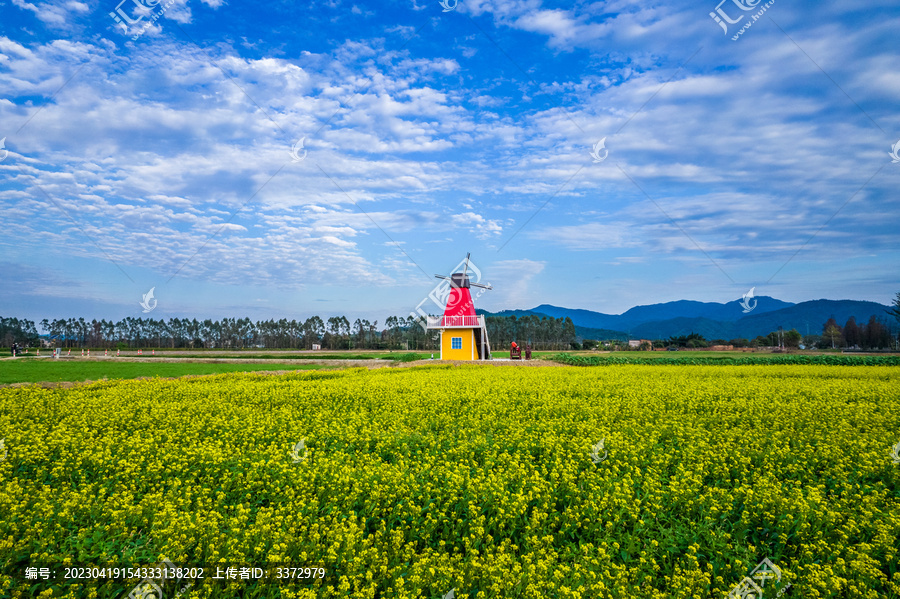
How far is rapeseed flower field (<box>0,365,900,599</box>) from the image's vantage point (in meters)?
4.69

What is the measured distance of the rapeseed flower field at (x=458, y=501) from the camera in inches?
185

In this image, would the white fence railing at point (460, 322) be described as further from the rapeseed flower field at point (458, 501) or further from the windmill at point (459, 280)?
the rapeseed flower field at point (458, 501)

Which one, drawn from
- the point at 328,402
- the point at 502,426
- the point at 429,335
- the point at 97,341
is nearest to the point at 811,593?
the point at 502,426

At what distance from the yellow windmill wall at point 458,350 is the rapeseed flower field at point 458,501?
29.7 metres

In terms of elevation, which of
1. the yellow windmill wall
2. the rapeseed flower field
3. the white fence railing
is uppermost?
the white fence railing

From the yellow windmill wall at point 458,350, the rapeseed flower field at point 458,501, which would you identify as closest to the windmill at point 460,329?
the yellow windmill wall at point 458,350

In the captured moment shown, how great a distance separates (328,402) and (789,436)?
11438 mm

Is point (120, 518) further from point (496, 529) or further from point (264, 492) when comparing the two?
point (496, 529)

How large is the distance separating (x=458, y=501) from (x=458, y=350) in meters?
35.5

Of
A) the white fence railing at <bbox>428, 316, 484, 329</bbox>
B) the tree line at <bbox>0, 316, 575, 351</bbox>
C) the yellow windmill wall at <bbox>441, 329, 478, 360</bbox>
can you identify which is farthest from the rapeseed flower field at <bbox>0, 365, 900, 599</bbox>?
the tree line at <bbox>0, 316, 575, 351</bbox>

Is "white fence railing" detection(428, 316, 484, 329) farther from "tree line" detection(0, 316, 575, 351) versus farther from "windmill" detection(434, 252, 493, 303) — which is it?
"tree line" detection(0, 316, 575, 351)

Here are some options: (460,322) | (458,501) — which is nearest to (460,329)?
(460,322)

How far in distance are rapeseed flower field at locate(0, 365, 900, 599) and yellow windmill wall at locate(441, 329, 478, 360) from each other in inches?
1170

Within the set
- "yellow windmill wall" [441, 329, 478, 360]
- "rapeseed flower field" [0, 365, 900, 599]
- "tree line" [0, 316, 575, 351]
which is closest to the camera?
"rapeseed flower field" [0, 365, 900, 599]
